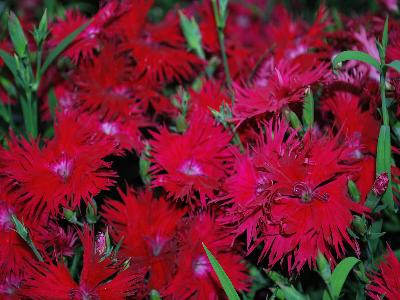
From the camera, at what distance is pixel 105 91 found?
34.3 inches

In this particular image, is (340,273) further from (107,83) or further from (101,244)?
(107,83)

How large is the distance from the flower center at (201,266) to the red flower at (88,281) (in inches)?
3.9

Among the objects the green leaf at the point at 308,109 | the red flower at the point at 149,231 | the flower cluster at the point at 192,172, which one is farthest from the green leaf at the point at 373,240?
the red flower at the point at 149,231

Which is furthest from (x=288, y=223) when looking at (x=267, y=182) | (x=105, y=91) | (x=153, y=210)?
(x=105, y=91)

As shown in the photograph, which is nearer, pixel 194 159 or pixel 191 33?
pixel 194 159

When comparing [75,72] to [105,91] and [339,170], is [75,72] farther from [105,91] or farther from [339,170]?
[339,170]

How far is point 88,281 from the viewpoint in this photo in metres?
0.63

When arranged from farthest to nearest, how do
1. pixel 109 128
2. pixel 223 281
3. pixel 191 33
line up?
1. pixel 191 33
2. pixel 109 128
3. pixel 223 281

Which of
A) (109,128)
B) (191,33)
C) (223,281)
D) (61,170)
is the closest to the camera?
(223,281)

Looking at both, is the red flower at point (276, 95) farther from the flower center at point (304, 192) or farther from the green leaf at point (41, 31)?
the green leaf at point (41, 31)

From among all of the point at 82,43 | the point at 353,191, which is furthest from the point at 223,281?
the point at 82,43

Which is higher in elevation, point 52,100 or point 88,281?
point 52,100

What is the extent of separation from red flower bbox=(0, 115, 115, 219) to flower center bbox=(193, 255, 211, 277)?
0.53 feet

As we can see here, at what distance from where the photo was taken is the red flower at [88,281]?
0.63 metres
